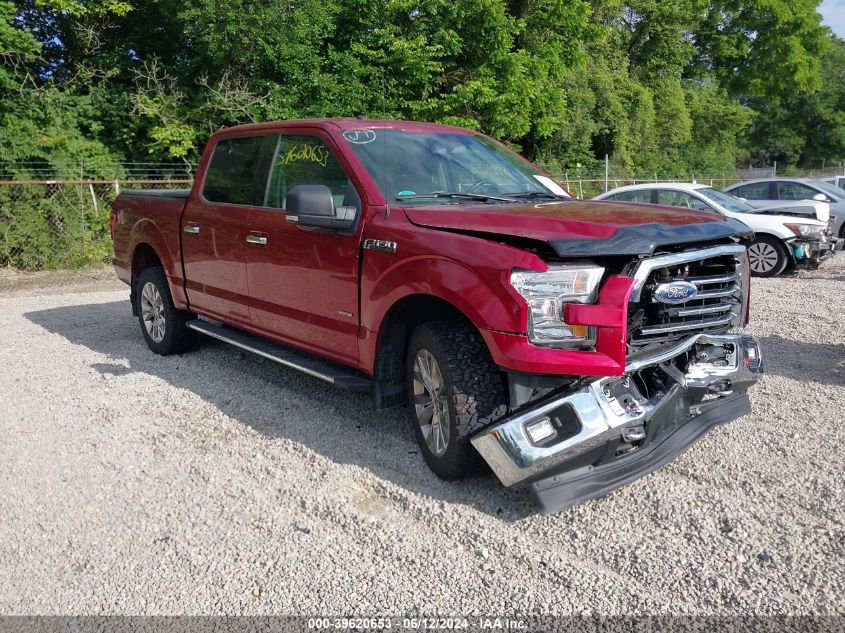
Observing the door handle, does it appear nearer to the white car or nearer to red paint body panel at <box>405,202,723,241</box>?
red paint body panel at <box>405,202,723,241</box>

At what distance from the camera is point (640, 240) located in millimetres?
3344

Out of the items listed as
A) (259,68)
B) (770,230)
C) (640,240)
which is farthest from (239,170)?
(259,68)

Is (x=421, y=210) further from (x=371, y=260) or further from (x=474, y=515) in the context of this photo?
(x=474, y=515)

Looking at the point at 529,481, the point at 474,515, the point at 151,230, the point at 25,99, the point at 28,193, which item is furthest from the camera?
the point at 25,99

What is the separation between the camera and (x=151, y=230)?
6.65 metres

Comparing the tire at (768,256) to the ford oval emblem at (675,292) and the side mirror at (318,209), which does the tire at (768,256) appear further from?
the side mirror at (318,209)

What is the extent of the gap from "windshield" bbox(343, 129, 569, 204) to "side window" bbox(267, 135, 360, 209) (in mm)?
178

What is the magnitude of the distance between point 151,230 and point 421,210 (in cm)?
365

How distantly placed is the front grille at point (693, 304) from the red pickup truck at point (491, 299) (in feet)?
0.04

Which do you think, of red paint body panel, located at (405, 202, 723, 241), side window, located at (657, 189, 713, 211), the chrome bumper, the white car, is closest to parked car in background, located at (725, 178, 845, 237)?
the white car

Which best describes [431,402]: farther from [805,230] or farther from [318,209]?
[805,230]

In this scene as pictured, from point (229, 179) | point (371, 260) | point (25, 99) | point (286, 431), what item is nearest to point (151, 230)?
point (229, 179)

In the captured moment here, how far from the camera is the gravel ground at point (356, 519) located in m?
2.97

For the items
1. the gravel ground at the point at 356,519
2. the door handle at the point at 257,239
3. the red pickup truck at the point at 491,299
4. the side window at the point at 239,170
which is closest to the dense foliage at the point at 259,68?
the side window at the point at 239,170
